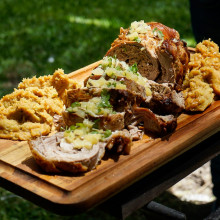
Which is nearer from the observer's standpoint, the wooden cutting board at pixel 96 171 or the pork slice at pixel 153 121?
the wooden cutting board at pixel 96 171

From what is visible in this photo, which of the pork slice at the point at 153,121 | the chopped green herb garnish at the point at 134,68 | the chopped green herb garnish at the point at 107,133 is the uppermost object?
the chopped green herb garnish at the point at 134,68

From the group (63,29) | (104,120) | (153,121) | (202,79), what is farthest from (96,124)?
(63,29)

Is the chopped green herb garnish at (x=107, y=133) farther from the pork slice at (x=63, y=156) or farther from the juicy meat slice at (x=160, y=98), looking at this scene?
the juicy meat slice at (x=160, y=98)

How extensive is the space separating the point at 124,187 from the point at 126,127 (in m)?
0.84

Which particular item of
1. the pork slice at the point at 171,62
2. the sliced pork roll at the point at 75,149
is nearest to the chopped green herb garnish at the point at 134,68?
the pork slice at the point at 171,62

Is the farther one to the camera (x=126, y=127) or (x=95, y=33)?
(x=95, y=33)

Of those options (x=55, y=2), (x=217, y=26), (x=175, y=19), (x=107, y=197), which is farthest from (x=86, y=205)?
(x=55, y=2)

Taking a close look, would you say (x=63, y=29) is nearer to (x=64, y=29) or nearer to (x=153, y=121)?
(x=64, y=29)

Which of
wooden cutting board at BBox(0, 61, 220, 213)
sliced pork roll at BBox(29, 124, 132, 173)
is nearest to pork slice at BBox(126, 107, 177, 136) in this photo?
wooden cutting board at BBox(0, 61, 220, 213)

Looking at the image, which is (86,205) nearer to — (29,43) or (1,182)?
(1,182)

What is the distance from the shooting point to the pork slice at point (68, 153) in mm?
3473

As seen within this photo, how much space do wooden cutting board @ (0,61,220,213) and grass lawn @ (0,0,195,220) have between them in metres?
4.72

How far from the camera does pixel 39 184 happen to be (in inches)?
136

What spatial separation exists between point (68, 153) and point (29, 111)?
850 millimetres
